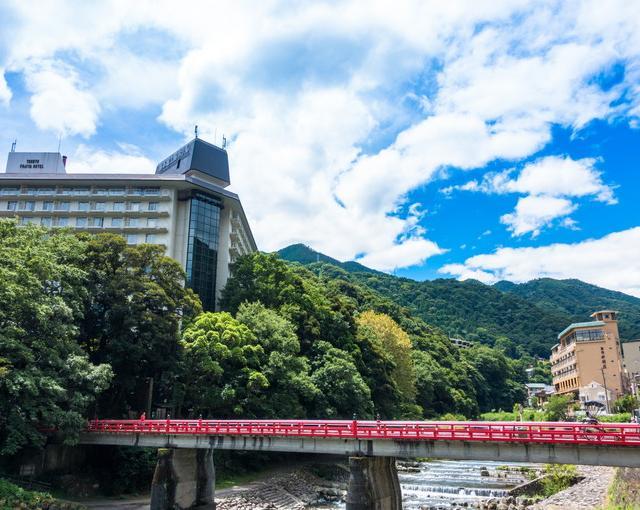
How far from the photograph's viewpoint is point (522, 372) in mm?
164500

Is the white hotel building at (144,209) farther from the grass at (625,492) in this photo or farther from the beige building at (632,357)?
the beige building at (632,357)

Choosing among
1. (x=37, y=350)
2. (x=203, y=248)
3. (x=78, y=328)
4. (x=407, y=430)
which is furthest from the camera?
(x=203, y=248)

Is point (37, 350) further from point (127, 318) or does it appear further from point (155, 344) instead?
point (155, 344)

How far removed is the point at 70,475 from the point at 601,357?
3605 inches

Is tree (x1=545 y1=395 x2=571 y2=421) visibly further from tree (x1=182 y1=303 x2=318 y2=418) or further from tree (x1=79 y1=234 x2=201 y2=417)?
tree (x1=79 y1=234 x2=201 y2=417)

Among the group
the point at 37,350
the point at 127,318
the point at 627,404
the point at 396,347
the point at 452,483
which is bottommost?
the point at 452,483

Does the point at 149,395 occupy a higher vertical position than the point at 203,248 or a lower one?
lower

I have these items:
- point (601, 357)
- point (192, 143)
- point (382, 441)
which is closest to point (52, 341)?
point (382, 441)

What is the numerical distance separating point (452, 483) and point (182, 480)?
29.5m

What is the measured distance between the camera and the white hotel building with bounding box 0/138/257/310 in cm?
6681

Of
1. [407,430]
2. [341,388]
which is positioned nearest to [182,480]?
[407,430]

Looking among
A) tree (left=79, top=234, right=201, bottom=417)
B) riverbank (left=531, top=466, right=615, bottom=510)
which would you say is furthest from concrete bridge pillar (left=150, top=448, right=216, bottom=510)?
riverbank (left=531, top=466, right=615, bottom=510)

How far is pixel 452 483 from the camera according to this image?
5028 cm

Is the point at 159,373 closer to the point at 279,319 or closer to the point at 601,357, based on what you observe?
the point at 279,319
